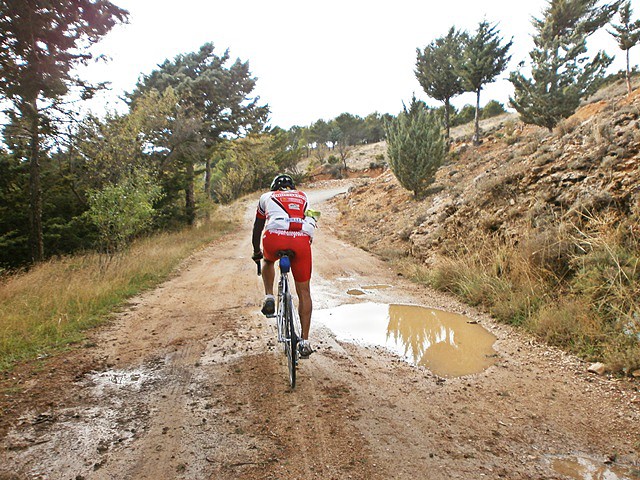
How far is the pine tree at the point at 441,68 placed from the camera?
29.1 m

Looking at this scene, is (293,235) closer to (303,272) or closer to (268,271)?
(303,272)

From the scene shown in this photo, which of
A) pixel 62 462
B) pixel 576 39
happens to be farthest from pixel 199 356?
pixel 576 39

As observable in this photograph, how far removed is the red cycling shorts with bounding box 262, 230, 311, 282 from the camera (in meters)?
3.85

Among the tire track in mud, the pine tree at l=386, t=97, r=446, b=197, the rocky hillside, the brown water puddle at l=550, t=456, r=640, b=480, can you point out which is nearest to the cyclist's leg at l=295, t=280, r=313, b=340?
the tire track in mud

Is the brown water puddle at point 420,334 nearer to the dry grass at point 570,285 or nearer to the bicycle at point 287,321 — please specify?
the dry grass at point 570,285

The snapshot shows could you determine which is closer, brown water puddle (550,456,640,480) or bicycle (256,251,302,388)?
brown water puddle (550,456,640,480)

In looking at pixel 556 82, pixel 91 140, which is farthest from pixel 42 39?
pixel 556 82

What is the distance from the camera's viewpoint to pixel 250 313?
6.21 meters

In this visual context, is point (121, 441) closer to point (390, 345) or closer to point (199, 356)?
point (199, 356)

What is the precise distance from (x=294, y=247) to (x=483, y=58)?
26.1 meters

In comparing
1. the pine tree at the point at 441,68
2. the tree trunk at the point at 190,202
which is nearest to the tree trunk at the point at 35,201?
the tree trunk at the point at 190,202

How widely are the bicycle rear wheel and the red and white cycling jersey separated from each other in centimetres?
69

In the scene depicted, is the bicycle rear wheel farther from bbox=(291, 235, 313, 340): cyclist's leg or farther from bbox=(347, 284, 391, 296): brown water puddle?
bbox=(347, 284, 391, 296): brown water puddle

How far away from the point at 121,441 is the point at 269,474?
119cm
